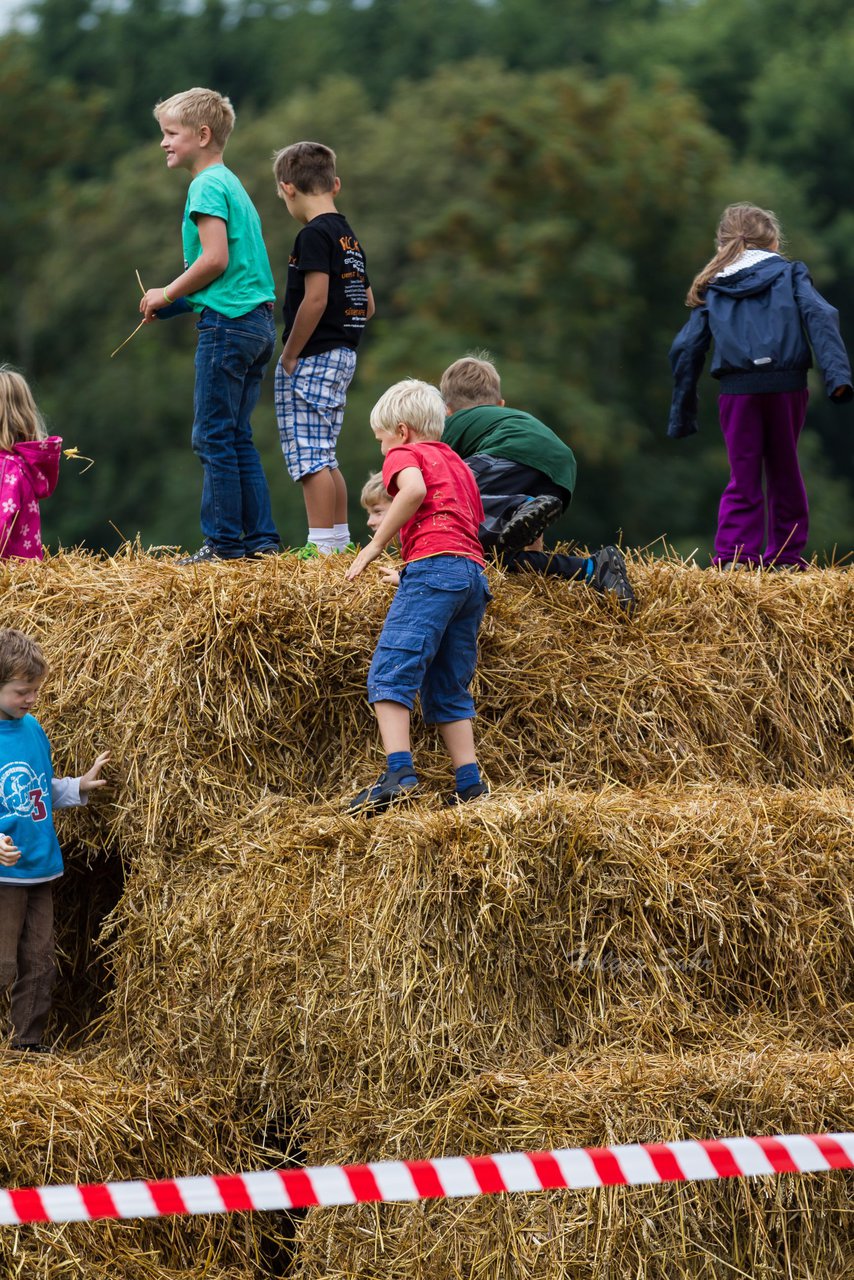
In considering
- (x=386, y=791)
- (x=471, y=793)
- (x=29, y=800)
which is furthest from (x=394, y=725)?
(x=29, y=800)

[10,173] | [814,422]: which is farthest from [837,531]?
[10,173]

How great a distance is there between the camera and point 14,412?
7.46m

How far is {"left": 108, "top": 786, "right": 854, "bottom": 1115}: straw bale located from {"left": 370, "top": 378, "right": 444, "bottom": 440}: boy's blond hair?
140cm

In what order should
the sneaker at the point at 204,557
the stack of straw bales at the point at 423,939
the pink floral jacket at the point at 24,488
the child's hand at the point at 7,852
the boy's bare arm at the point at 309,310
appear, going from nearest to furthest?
the stack of straw bales at the point at 423,939
the child's hand at the point at 7,852
the sneaker at the point at 204,557
the pink floral jacket at the point at 24,488
the boy's bare arm at the point at 309,310

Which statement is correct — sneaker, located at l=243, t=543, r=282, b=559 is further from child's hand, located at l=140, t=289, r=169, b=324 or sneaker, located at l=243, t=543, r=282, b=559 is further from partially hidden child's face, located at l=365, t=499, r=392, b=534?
child's hand, located at l=140, t=289, r=169, b=324

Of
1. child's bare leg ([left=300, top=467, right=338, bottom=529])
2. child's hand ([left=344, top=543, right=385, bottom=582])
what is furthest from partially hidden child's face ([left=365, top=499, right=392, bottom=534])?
child's hand ([left=344, top=543, right=385, bottom=582])

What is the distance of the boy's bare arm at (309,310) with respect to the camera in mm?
7516

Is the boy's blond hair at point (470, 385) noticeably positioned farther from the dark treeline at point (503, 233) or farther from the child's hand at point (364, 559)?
the dark treeline at point (503, 233)

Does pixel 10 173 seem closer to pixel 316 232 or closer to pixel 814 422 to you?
pixel 814 422

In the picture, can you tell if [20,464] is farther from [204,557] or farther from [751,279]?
[751,279]

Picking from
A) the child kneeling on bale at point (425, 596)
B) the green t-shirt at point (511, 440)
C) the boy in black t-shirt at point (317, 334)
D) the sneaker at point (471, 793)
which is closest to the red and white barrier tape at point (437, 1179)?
the sneaker at point (471, 793)

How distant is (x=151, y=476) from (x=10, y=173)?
8146mm

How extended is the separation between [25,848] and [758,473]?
402cm

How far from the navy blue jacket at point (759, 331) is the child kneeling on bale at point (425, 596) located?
233 centimetres
